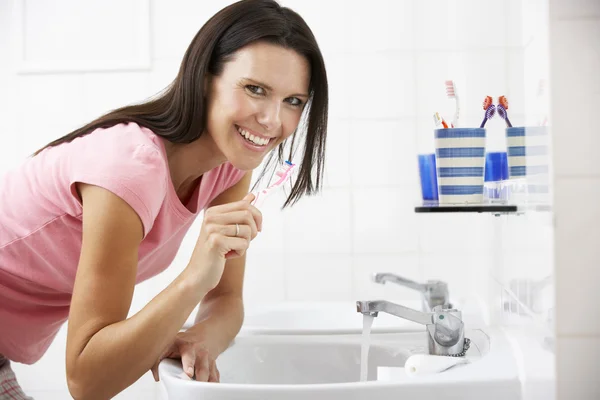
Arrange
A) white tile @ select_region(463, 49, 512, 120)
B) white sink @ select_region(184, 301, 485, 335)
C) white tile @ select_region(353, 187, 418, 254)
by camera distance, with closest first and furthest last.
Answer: white sink @ select_region(184, 301, 485, 335) → white tile @ select_region(463, 49, 512, 120) → white tile @ select_region(353, 187, 418, 254)

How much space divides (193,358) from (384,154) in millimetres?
782

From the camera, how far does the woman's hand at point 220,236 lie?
0.70 meters

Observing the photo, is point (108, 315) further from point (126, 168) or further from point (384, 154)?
point (384, 154)

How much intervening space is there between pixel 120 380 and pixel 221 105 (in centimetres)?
37

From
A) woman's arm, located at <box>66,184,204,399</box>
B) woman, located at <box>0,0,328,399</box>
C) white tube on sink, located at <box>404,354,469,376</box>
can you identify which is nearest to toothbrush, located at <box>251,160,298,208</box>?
woman, located at <box>0,0,328,399</box>

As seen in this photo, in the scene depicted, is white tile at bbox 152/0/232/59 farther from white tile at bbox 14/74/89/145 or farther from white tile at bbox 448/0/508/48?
white tile at bbox 448/0/508/48

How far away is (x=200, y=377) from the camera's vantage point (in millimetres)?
727

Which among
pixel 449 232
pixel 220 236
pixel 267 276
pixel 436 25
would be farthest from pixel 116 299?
pixel 436 25

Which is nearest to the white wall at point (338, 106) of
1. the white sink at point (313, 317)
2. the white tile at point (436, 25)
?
the white tile at point (436, 25)

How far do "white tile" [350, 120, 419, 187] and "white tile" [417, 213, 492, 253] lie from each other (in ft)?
0.31

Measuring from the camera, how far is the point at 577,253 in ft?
1.61

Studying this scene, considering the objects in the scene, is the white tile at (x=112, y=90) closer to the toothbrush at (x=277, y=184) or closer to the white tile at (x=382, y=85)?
the white tile at (x=382, y=85)

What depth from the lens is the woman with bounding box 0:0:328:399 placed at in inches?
26.7

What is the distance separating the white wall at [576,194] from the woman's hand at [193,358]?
40 centimetres
